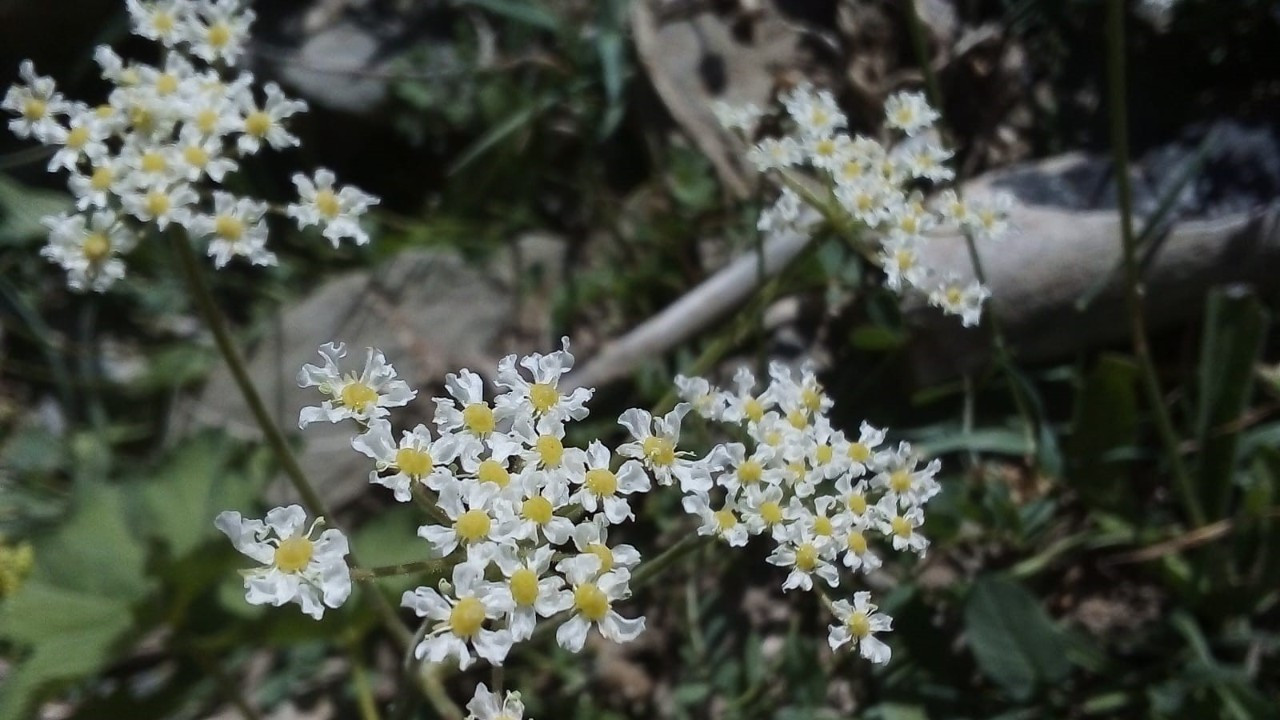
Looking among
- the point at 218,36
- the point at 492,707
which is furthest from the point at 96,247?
the point at 492,707

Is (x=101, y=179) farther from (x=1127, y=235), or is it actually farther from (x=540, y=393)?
(x=1127, y=235)

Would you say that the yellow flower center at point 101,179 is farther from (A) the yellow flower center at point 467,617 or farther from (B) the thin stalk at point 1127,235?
(B) the thin stalk at point 1127,235

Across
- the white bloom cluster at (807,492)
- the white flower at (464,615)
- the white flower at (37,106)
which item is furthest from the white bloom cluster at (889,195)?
Result: the white flower at (37,106)

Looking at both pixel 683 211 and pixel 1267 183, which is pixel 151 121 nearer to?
pixel 683 211

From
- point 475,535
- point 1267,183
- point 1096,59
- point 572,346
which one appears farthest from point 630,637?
point 1096,59

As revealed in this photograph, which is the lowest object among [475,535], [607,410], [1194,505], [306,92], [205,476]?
[1194,505]

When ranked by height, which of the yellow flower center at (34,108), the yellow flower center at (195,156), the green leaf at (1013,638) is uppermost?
the yellow flower center at (34,108)
